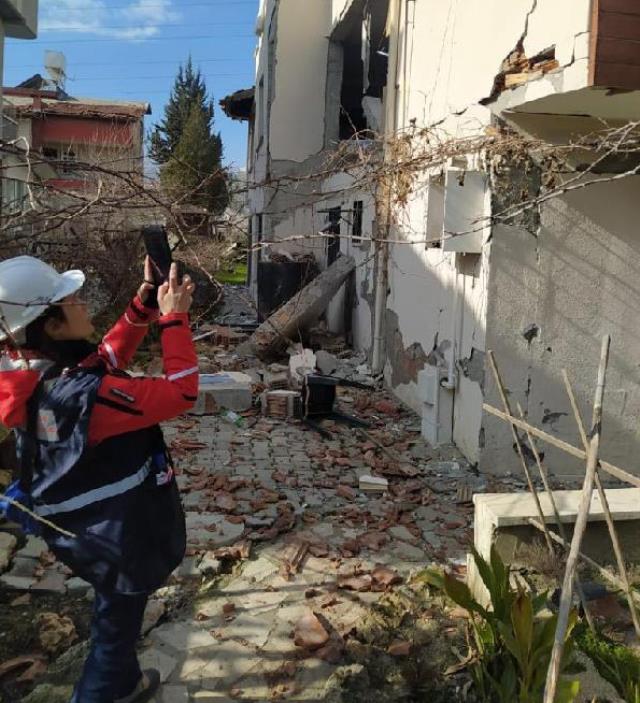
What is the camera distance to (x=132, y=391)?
7.39 feet

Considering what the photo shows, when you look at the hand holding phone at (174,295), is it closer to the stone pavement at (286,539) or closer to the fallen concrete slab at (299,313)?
the stone pavement at (286,539)

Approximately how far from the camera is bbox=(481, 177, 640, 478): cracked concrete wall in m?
5.44

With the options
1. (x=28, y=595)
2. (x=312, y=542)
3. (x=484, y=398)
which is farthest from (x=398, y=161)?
(x=28, y=595)

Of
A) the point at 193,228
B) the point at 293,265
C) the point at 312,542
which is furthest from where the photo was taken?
the point at 293,265

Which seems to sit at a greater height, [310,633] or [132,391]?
[132,391]

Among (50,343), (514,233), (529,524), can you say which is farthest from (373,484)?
(50,343)

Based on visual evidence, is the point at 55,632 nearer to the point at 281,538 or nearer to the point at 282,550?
the point at 282,550

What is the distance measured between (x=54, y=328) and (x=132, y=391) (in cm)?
37

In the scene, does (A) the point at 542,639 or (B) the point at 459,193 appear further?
(B) the point at 459,193

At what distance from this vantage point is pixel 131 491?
2.41 metres

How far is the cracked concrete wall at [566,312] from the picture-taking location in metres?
5.44

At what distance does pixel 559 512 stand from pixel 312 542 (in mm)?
1635

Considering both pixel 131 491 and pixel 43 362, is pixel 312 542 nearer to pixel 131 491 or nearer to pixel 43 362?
pixel 131 491

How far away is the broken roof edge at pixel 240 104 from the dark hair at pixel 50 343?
1854cm
